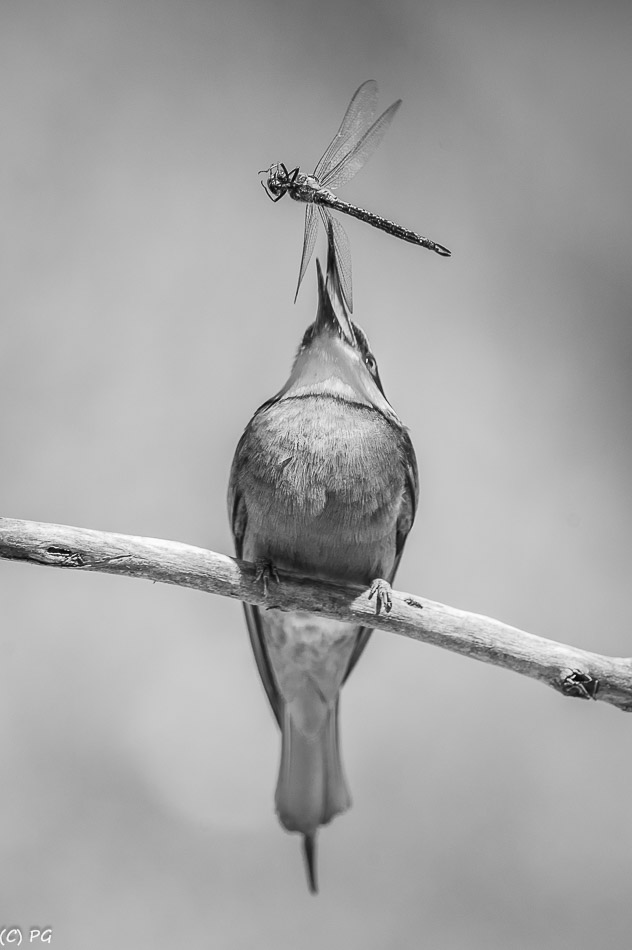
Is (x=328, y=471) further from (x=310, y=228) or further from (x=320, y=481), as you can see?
(x=310, y=228)

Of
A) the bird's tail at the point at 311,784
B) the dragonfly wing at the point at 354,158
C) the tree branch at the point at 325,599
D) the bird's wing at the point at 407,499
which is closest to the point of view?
the tree branch at the point at 325,599

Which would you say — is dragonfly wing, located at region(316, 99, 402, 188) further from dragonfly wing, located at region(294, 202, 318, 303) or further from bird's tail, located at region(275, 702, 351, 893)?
bird's tail, located at region(275, 702, 351, 893)

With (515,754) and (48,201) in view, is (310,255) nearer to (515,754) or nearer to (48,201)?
(48,201)

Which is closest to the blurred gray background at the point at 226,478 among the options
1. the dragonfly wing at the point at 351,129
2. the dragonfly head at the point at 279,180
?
the dragonfly wing at the point at 351,129

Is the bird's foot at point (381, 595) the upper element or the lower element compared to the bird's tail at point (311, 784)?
upper

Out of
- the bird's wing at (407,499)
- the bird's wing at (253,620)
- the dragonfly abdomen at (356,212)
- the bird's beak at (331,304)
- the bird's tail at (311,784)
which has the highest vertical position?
the dragonfly abdomen at (356,212)

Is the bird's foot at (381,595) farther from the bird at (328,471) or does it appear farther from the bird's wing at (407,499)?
the bird's wing at (407,499)

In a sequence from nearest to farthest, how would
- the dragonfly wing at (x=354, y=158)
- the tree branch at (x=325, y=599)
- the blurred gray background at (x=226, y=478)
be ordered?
the tree branch at (x=325, y=599) → the dragonfly wing at (x=354, y=158) → the blurred gray background at (x=226, y=478)

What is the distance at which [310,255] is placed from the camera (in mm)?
1232

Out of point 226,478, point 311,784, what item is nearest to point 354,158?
point 226,478

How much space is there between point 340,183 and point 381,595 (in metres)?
0.61

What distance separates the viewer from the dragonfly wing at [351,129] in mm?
1283

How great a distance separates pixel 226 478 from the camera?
1830mm

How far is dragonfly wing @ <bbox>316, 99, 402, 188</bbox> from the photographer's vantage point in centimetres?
128
